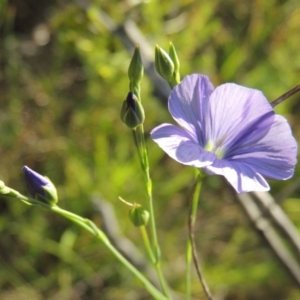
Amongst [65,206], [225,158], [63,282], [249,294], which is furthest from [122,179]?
[225,158]

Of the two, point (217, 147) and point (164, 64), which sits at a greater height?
point (164, 64)

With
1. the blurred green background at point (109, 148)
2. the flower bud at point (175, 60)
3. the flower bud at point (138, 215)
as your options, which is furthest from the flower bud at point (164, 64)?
the blurred green background at point (109, 148)

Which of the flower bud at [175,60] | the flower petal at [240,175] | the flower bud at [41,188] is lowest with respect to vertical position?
the flower petal at [240,175]

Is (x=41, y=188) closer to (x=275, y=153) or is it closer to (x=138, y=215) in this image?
(x=138, y=215)

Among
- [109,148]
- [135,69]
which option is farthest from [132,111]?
[109,148]

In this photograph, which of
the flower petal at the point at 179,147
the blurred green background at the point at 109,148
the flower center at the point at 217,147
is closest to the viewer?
the flower petal at the point at 179,147

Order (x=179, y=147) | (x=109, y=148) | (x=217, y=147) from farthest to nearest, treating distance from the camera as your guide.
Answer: (x=109, y=148) → (x=217, y=147) → (x=179, y=147)

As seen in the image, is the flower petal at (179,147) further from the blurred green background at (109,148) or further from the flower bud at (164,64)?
the blurred green background at (109,148)

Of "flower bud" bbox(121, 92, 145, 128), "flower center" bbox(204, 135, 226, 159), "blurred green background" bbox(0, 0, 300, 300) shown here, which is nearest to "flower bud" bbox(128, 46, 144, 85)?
"flower bud" bbox(121, 92, 145, 128)

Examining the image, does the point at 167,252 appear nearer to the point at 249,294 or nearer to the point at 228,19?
the point at 249,294
